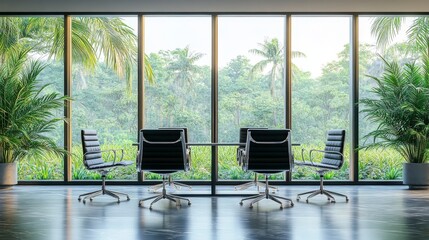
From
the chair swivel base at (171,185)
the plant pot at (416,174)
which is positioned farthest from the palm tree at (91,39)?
the plant pot at (416,174)

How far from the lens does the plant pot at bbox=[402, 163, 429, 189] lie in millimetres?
8781

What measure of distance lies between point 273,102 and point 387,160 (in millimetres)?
2147

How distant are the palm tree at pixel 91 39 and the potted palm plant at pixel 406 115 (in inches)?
150

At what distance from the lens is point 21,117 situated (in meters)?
8.62

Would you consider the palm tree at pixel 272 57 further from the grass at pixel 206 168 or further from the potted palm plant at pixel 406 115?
the potted palm plant at pixel 406 115

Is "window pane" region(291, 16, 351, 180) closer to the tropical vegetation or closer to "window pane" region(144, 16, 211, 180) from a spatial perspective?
the tropical vegetation

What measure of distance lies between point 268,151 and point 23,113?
4.15 m

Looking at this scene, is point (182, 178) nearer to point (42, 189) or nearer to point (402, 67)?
point (42, 189)

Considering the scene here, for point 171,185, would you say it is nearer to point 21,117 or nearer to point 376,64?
point 21,117

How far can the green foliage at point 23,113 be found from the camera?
8648 mm

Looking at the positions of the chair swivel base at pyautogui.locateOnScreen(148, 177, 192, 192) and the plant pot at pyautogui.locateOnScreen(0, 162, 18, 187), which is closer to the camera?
the chair swivel base at pyautogui.locateOnScreen(148, 177, 192, 192)

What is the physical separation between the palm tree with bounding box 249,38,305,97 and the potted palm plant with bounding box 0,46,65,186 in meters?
3.31

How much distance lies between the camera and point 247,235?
4.93 m

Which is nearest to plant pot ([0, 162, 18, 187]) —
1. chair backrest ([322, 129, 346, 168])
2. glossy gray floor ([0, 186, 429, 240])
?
glossy gray floor ([0, 186, 429, 240])
